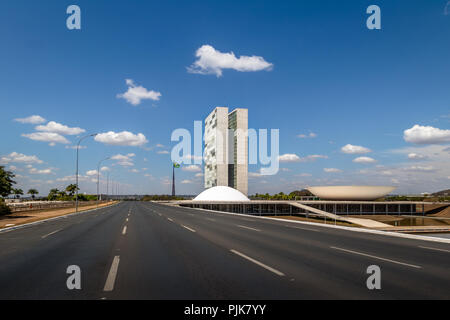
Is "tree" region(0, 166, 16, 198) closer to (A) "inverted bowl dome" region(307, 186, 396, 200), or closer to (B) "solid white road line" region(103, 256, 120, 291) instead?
(B) "solid white road line" region(103, 256, 120, 291)

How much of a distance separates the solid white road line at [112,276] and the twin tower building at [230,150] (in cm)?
11297

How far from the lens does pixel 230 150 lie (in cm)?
12638

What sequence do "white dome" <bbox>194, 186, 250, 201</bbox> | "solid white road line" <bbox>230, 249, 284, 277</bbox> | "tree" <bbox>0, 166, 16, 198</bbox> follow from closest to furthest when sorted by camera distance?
"solid white road line" <bbox>230, 249, 284, 277</bbox> < "tree" <bbox>0, 166, 16, 198</bbox> < "white dome" <bbox>194, 186, 250, 201</bbox>

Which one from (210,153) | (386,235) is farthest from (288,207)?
(386,235)

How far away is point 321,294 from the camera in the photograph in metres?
5.96

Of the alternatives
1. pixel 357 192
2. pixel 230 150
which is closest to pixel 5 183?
pixel 357 192

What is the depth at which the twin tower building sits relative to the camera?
123m

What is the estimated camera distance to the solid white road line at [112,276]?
21.1 ft

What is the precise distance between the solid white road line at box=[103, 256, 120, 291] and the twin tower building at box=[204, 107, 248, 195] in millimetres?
112971

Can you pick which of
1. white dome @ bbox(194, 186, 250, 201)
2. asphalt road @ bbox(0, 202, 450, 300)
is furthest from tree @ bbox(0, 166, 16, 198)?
white dome @ bbox(194, 186, 250, 201)

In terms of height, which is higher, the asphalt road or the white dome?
the asphalt road

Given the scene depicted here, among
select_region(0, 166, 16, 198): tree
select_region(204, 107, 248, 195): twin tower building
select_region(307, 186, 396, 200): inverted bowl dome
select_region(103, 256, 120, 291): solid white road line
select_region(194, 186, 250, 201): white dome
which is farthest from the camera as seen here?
select_region(204, 107, 248, 195): twin tower building
